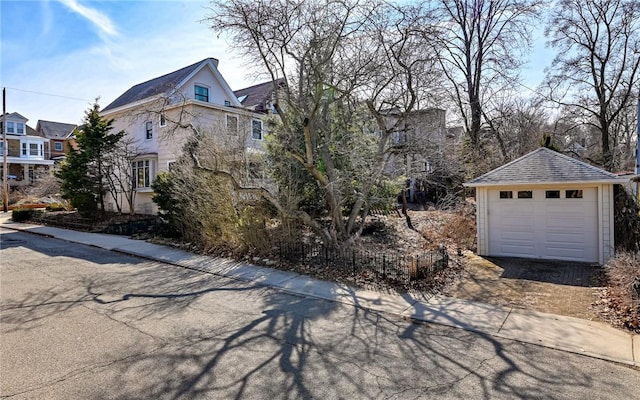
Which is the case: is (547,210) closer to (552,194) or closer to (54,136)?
(552,194)

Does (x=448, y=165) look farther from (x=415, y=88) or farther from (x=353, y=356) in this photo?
(x=353, y=356)

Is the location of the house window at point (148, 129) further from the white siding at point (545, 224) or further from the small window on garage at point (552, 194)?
the small window on garage at point (552, 194)

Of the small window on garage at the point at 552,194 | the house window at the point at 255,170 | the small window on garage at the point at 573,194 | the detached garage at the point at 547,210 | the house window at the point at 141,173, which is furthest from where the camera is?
the house window at the point at 141,173

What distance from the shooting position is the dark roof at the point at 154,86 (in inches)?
819

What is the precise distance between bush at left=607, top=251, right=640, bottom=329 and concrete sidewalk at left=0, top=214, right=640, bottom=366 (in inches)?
22.0

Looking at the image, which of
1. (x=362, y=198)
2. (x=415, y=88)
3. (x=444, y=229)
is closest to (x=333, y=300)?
(x=362, y=198)

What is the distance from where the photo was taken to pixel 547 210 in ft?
35.0

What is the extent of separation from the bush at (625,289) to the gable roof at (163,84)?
19.3 metres

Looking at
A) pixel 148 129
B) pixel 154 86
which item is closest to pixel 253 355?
pixel 148 129


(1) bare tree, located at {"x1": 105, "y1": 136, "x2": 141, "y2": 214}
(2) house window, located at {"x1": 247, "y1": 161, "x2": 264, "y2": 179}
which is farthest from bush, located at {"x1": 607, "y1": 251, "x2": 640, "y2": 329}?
(1) bare tree, located at {"x1": 105, "y1": 136, "x2": 141, "y2": 214}

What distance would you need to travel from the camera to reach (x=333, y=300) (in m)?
7.22

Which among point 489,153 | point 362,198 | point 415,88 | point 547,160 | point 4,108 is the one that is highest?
point 4,108

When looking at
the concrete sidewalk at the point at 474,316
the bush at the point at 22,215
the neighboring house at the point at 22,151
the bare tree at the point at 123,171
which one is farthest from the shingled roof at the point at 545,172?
the neighboring house at the point at 22,151

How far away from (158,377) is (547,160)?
11.8 meters
